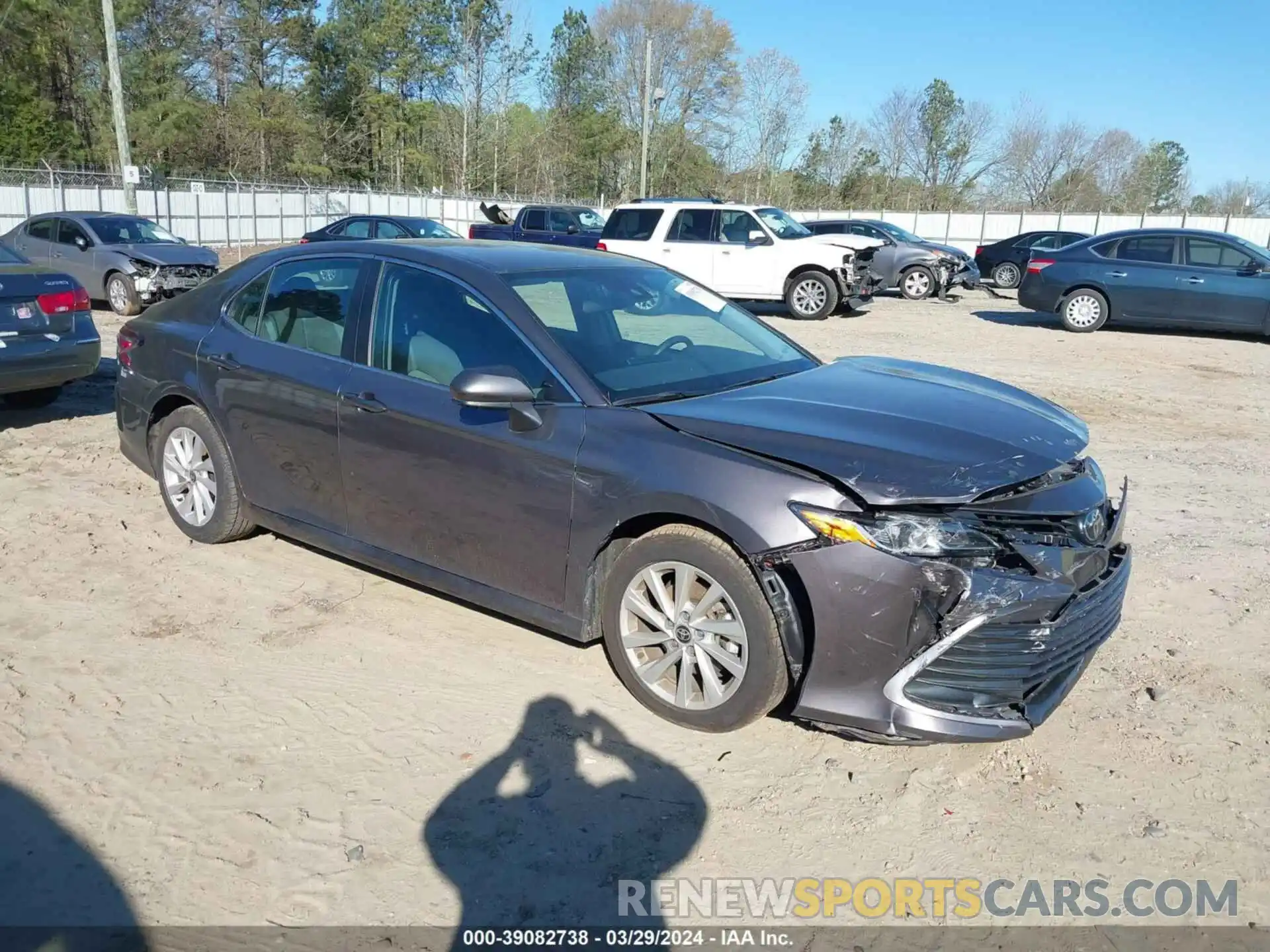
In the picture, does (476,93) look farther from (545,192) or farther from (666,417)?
(666,417)

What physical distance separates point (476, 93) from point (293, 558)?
62644 mm

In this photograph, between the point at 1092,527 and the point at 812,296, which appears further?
the point at 812,296

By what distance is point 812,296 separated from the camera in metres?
17.3

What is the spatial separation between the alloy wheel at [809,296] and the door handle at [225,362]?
13416 millimetres

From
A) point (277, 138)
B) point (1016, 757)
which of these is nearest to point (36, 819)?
point (1016, 757)

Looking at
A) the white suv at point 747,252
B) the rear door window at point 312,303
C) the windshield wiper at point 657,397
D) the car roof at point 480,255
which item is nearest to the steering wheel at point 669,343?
the windshield wiper at point 657,397

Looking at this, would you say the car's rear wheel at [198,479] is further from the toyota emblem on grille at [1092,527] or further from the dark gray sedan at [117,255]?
the dark gray sedan at [117,255]

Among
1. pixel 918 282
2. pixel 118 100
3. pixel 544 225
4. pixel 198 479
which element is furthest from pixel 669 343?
pixel 118 100

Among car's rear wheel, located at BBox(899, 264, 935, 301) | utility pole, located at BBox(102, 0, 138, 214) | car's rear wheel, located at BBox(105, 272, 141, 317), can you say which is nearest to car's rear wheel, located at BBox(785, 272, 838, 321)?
car's rear wheel, located at BBox(899, 264, 935, 301)

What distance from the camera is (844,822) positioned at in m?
3.20

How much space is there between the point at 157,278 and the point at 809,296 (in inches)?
423

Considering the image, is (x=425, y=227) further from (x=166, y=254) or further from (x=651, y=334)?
(x=651, y=334)

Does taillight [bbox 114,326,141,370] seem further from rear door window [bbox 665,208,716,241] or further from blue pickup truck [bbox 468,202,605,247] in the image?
blue pickup truck [bbox 468,202,605,247]

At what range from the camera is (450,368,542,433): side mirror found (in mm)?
3758
